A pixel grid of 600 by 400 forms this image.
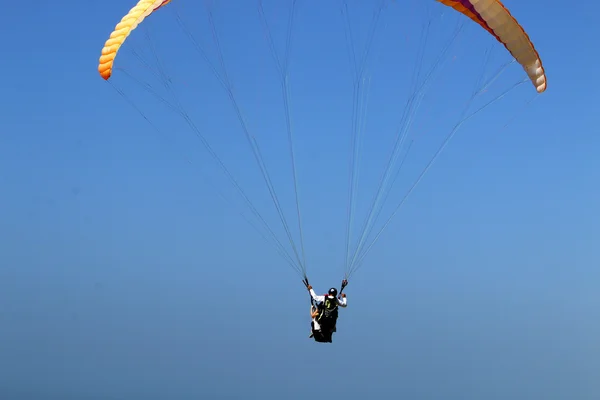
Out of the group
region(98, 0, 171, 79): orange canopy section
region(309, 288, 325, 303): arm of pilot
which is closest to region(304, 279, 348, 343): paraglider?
region(309, 288, 325, 303): arm of pilot

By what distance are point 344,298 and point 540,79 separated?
7.32 m

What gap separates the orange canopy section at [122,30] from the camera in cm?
2267

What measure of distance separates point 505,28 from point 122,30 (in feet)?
28.4

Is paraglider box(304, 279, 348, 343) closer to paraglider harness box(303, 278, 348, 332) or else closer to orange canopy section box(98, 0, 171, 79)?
paraglider harness box(303, 278, 348, 332)

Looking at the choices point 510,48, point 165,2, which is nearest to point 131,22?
point 165,2

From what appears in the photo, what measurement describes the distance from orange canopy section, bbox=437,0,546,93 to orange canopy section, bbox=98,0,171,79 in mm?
6546

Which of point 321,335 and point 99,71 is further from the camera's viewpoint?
point 99,71

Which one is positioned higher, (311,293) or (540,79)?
(540,79)

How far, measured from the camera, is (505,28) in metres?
23.3

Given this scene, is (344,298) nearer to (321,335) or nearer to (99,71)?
(321,335)

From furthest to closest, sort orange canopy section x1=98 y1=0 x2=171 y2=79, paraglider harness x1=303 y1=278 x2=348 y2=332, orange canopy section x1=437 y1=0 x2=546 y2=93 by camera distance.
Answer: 1. orange canopy section x1=437 y1=0 x2=546 y2=93
2. orange canopy section x1=98 y1=0 x2=171 y2=79
3. paraglider harness x1=303 y1=278 x2=348 y2=332

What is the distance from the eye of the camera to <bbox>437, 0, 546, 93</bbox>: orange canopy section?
23.0m

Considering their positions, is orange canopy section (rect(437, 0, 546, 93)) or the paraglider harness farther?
orange canopy section (rect(437, 0, 546, 93))

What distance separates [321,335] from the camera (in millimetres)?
21594
